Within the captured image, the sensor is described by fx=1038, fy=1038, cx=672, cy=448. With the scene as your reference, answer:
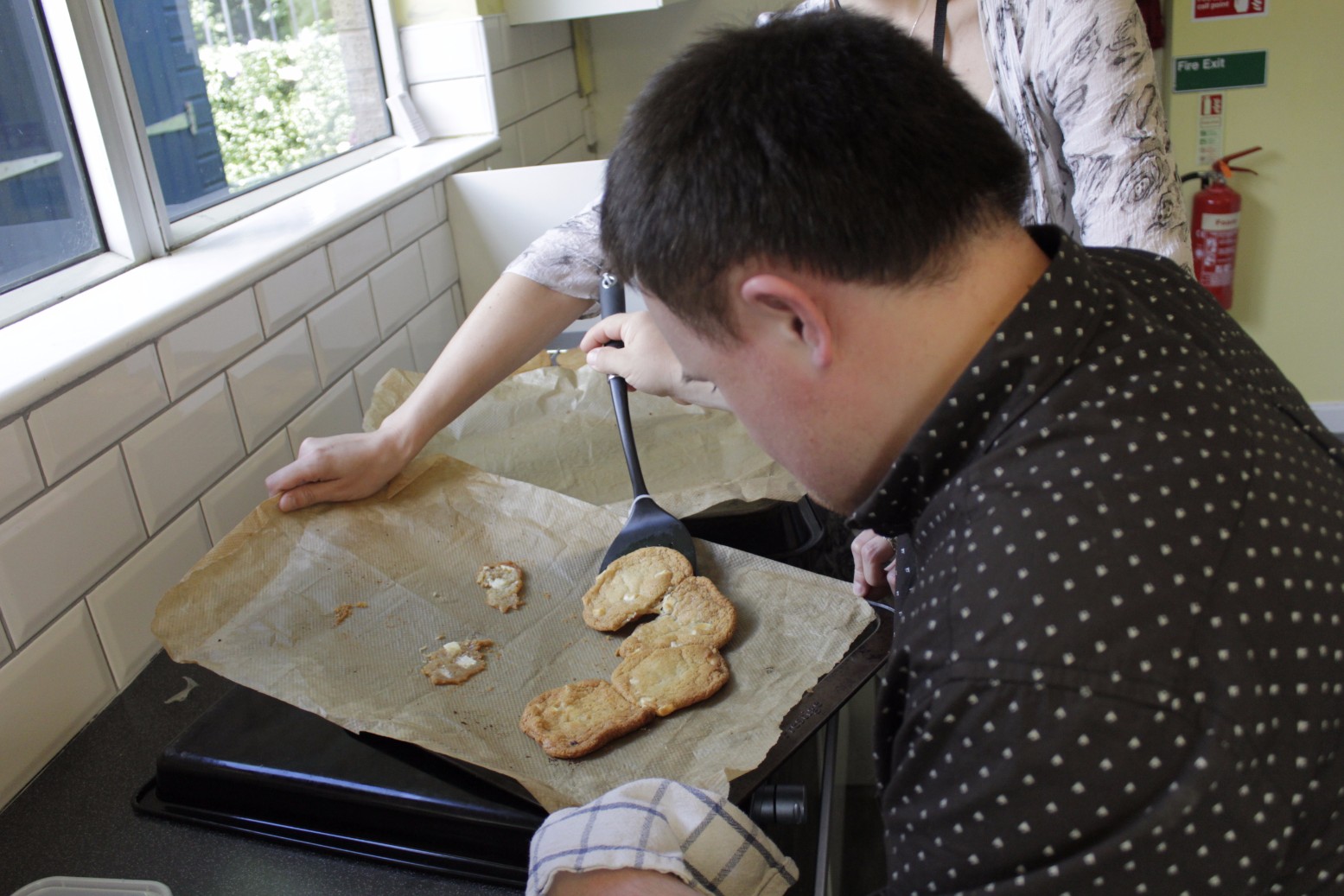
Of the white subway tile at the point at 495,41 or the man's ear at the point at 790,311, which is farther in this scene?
the white subway tile at the point at 495,41

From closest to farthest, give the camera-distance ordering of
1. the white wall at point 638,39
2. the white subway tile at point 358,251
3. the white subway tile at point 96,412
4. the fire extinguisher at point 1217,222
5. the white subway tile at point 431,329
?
1. the white subway tile at point 96,412
2. the white subway tile at point 358,251
3. the white subway tile at point 431,329
4. the white wall at point 638,39
5. the fire extinguisher at point 1217,222

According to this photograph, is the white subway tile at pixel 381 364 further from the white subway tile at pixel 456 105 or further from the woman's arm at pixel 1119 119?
the woman's arm at pixel 1119 119

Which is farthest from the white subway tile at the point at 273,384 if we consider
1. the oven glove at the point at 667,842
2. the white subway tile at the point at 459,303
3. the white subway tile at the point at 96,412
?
the oven glove at the point at 667,842

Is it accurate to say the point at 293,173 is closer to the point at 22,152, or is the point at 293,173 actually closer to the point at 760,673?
the point at 22,152

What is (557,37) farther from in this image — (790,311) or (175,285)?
(790,311)

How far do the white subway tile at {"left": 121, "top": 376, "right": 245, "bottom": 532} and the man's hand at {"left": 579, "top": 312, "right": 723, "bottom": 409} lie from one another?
15.0 inches

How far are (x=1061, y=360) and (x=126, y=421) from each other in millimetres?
792

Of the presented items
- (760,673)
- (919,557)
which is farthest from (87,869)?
(919,557)

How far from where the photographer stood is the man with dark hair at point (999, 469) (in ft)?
1.43

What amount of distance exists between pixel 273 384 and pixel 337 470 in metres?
0.18

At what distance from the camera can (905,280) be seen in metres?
0.50

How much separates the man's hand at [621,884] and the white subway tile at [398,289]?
94 cm

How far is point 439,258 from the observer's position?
1.60 meters

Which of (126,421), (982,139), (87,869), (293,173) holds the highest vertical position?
(982,139)
